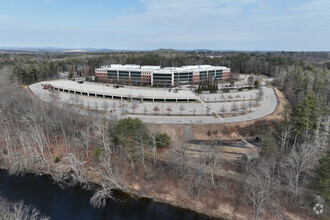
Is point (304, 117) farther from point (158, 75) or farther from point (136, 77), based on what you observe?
point (136, 77)

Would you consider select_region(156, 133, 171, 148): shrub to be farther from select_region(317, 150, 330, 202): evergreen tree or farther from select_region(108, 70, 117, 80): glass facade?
select_region(108, 70, 117, 80): glass facade

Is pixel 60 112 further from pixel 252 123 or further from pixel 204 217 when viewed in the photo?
pixel 252 123

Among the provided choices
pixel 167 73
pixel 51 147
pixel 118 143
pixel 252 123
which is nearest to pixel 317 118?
pixel 252 123

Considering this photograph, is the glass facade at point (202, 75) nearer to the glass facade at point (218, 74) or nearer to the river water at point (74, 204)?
the glass facade at point (218, 74)

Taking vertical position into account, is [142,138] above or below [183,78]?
below

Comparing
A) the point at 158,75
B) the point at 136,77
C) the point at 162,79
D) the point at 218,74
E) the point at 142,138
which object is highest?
the point at 218,74

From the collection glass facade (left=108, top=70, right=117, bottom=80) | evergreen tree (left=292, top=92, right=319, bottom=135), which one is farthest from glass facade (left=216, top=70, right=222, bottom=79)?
evergreen tree (left=292, top=92, right=319, bottom=135)

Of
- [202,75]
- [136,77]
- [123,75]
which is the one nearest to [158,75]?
[136,77]

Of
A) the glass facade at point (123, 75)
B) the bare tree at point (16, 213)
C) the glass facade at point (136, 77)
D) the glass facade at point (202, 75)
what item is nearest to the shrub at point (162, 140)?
the bare tree at point (16, 213)
